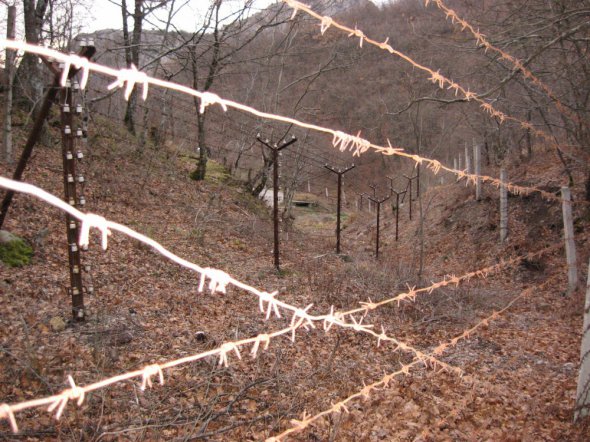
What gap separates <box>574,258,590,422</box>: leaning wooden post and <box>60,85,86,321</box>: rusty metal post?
197 inches

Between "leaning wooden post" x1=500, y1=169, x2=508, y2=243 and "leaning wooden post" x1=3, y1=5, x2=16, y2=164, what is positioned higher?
"leaning wooden post" x1=3, y1=5, x2=16, y2=164

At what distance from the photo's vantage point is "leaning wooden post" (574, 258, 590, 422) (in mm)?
2805

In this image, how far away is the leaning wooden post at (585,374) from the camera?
2.80 meters

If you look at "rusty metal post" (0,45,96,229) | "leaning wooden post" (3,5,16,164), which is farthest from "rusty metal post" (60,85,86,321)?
"leaning wooden post" (3,5,16,164)

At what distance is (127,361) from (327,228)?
21673 mm

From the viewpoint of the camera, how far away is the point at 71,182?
479cm

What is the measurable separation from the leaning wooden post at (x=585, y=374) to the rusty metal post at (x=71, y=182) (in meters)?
4.99

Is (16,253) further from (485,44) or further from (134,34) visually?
(134,34)

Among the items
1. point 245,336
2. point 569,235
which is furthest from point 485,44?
point 245,336

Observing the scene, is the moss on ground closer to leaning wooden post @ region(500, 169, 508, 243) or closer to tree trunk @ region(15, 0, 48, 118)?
tree trunk @ region(15, 0, 48, 118)

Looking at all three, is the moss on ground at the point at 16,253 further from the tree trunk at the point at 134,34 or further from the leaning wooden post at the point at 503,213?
the leaning wooden post at the point at 503,213

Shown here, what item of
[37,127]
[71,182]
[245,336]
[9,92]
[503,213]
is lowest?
[245,336]

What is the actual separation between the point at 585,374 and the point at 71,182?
5.16m

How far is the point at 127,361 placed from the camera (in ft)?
14.9
